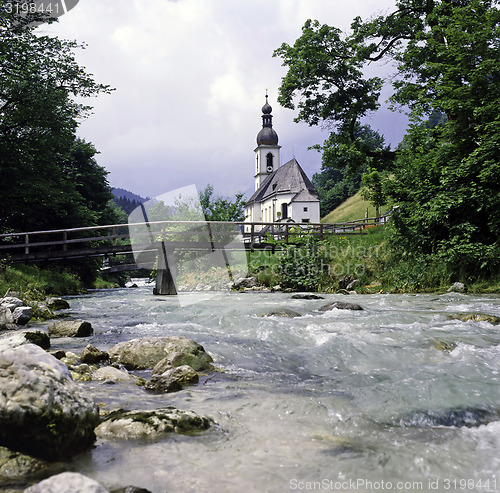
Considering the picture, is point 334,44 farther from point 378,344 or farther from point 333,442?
point 333,442

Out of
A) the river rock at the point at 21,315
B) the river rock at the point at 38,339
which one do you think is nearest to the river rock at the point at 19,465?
the river rock at the point at 38,339

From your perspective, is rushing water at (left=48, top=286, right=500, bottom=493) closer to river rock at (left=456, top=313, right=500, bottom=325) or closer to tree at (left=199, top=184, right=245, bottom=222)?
river rock at (left=456, top=313, right=500, bottom=325)

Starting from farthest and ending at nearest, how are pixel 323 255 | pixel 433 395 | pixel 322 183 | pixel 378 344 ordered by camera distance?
pixel 322 183, pixel 323 255, pixel 378 344, pixel 433 395

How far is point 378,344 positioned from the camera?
5.95 metres

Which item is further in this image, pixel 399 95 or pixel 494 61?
pixel 399 95

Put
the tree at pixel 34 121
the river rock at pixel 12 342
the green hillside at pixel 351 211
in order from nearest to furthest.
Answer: the river rock at pixel 12 342 → the tree at pixel 34 121 → the green hillside at pixel 351 211

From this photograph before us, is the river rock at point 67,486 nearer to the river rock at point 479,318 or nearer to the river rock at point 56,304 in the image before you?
the river rock at point 479,318

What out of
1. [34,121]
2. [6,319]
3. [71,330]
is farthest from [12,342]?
[34,121]

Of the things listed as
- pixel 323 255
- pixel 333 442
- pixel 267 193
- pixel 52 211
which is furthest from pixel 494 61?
pixel 267 193

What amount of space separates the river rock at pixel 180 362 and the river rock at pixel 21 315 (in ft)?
19.1

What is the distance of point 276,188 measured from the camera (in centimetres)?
7200

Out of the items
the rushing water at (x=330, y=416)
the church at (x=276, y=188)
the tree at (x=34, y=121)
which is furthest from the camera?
the church at (x=276, y=188)

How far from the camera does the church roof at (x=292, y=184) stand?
6588cm

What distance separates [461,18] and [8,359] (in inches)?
659
